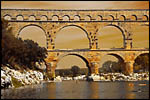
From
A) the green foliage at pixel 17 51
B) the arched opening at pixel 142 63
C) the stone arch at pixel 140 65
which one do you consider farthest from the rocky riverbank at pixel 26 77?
the stone arch at pixel 140 65

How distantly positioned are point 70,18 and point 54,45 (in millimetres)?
6433

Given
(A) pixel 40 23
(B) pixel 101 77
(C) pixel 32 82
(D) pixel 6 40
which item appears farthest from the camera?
(A) pixel 40 23

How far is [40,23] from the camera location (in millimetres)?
73312

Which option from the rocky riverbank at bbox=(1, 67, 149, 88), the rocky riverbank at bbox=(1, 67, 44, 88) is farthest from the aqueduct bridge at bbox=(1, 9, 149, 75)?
the rocky riverbank at bbox=(1, 67, 44, 88)

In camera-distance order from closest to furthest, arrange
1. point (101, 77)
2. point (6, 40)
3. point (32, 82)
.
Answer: point (6, 40)
point (32, 82)
point (101, 77)

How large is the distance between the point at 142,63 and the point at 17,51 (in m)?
49.7

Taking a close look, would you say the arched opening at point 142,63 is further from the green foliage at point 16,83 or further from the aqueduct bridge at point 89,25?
the green foliage at point 16,83

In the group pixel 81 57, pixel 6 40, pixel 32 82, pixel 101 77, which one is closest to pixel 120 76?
pixel 101 77

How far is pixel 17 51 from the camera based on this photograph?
4756cm

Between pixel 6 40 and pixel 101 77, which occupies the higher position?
pixel 6 40

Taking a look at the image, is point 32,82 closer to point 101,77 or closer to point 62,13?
point 101,77

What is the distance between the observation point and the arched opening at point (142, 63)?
89.1 m

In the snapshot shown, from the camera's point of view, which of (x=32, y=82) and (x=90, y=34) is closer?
(x=32, y=82)

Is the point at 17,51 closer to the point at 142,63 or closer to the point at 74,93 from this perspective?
the point at 74,93
